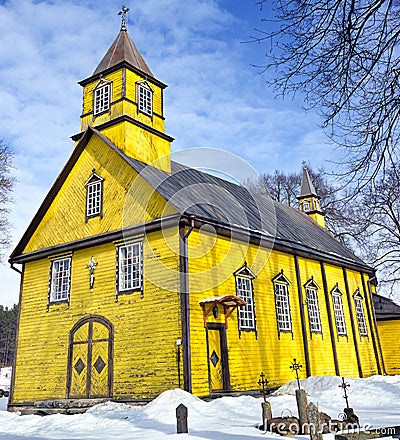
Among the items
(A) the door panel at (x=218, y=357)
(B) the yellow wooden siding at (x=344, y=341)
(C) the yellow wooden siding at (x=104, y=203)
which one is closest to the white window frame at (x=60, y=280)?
(C) the yellow wooden siding at (x=104, y=203)

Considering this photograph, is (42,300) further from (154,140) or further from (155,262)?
(154,140)

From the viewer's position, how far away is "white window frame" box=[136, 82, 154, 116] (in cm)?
1895

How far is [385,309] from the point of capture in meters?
25.5

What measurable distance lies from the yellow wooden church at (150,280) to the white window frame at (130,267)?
50 millimetres

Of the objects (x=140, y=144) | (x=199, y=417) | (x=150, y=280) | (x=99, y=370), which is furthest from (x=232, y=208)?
(x=199, y=417)

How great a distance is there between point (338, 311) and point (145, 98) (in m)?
12.5

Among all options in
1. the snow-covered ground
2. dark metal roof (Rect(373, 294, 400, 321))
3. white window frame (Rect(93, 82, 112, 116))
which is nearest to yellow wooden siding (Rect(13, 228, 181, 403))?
the snow-covered ground

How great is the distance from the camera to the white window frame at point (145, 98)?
62.2 feet

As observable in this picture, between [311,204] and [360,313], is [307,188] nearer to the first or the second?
[311,204]

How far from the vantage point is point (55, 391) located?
1555cm

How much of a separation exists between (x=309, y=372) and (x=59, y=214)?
11097 mm

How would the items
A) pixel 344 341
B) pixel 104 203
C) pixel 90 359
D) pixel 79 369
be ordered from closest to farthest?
pixel 90 359 < pixel 79 369 < pixel 104 203 < pixel 344 341

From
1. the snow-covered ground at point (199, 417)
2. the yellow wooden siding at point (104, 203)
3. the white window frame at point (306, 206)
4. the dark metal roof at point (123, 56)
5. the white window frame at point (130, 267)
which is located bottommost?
the snow-covered ground at point (199, 417)

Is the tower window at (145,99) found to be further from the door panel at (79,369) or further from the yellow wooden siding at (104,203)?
the door panel at (79,369)
